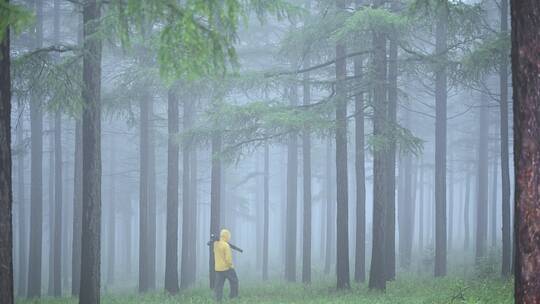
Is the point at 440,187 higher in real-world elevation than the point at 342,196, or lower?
higher

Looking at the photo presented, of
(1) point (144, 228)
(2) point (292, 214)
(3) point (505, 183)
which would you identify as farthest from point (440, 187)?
(1) point (144, 228)

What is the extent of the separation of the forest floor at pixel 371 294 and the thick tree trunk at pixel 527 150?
5.08 meters

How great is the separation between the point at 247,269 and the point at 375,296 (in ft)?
70.3

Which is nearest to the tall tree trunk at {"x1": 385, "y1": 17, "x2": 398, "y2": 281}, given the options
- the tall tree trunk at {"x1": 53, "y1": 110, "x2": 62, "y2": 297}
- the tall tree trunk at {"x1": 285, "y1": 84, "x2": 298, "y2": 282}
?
the tall tree trunk at {"x1": 285, "y1": 84, "x2": 298, "y2": 282}

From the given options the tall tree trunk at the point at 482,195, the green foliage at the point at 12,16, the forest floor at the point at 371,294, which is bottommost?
Answer: the forest floor at the point at 371,294

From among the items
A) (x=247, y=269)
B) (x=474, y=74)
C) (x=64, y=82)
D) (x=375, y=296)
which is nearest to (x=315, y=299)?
(x=375, y=296)

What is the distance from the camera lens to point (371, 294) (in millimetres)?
15289

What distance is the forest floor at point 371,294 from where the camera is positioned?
12639 millimetres

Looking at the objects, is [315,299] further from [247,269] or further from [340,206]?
[247,269]

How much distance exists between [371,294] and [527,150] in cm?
996

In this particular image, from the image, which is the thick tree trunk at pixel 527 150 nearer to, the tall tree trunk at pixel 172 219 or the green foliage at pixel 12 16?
the green foliage at pixel 12 16

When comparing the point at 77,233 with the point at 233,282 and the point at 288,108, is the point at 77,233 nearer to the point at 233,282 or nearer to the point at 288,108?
the point at 233,282

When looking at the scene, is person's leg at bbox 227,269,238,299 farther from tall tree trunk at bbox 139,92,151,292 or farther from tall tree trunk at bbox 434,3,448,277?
tall tree trunk at bbox 434,3,448,277

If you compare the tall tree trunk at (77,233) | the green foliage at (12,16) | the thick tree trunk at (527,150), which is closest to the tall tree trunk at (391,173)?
the thick tree trunk at (527,150)
